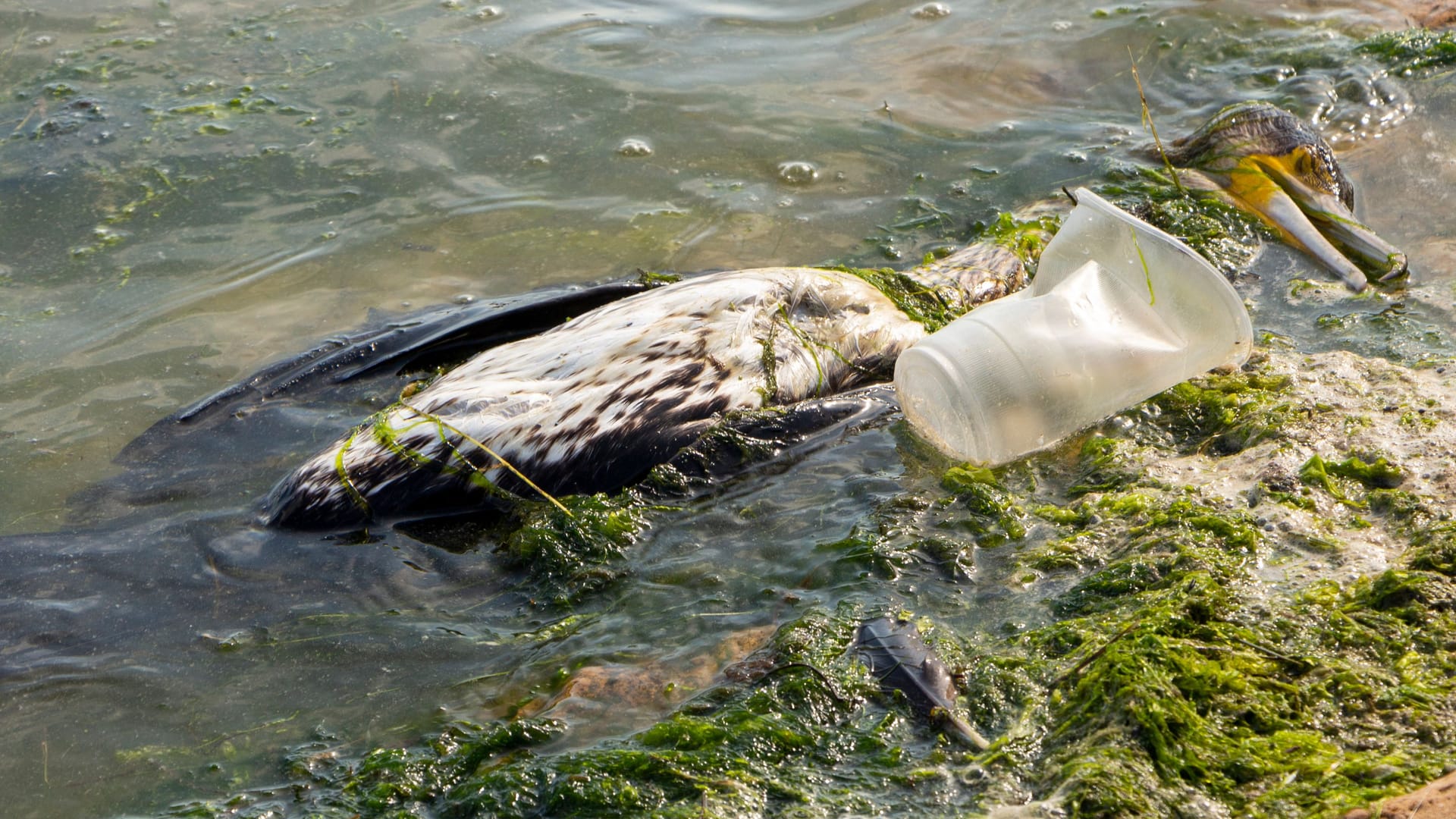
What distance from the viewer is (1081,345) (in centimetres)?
366

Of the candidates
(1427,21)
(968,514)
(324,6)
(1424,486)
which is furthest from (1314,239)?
(324,6)

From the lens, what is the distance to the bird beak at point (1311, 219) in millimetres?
5020

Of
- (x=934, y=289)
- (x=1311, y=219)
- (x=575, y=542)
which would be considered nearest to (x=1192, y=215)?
(x=1311, y=219)

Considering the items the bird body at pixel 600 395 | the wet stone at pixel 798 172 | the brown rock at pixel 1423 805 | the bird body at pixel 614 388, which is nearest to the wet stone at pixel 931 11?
the wet stone at pixel 798 172

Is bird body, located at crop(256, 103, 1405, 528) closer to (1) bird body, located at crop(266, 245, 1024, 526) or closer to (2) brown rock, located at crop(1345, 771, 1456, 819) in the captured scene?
(1) bird body, located at crop(266, 245, 1024, 526)

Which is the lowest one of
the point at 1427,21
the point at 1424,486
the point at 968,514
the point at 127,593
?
the point at 127,593

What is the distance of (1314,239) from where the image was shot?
17.2ft

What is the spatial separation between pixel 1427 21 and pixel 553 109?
573 centimetres

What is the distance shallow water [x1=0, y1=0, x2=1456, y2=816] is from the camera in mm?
3162

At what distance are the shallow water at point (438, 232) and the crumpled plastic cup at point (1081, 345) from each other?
292mm

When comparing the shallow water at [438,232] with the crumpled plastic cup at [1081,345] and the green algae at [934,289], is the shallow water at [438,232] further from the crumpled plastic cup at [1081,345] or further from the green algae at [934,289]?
the green algae at [934,289]

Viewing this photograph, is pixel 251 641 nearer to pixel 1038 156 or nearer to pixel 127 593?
pixel 127 593

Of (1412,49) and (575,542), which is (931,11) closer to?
(1412,49)

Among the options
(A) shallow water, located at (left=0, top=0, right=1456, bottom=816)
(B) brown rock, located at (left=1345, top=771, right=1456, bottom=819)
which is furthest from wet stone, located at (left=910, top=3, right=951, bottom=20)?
(B) brown rock, located at (left=1345, top=771, right=1456, bottom=819)
